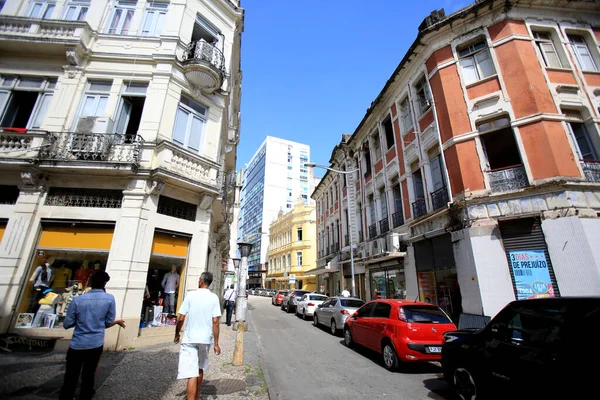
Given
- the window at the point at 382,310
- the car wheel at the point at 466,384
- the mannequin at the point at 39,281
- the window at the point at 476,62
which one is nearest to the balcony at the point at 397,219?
the window at the point at 476,62

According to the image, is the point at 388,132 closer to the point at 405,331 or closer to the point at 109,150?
the point at 405,331

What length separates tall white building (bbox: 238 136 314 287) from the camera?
67.7 meters

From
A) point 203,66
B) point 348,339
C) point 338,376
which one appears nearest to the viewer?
point 338,376

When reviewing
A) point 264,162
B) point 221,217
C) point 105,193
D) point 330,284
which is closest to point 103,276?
point 105,193

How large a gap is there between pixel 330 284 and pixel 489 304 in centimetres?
1887

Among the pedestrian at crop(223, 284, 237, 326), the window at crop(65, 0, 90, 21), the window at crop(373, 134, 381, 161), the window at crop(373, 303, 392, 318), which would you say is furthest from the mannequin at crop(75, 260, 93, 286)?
the window at crop(373, 134, 381, 161)

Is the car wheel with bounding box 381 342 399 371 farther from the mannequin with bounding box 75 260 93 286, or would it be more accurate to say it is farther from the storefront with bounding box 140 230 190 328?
the mannequin with bounding box 75 260 93 286

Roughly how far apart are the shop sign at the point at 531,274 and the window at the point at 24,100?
16.5 meters

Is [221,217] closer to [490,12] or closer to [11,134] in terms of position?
[11,134]

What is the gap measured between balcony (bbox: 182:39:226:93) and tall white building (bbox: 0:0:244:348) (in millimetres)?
42

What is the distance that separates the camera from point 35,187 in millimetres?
8242

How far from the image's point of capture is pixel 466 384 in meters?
4.45

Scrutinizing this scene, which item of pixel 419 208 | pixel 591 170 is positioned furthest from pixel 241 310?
pixel 591 170

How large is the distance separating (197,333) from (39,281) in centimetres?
724
